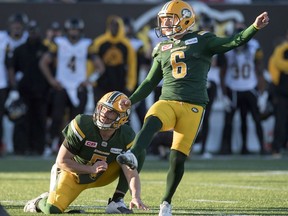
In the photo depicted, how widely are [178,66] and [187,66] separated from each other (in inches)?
2.9

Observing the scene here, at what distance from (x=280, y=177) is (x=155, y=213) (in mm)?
3884

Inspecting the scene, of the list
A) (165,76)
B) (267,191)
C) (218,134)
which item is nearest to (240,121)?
(218,134)

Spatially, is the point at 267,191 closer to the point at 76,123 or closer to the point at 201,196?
the point at 201,196

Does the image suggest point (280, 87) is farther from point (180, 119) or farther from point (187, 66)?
point (180, 119)

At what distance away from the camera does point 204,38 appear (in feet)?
25.1

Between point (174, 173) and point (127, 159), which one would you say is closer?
point (127, 159)

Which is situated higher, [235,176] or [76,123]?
[76,123]

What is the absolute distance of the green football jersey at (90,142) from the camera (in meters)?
7.36

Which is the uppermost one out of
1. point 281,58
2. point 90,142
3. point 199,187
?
point 90,142

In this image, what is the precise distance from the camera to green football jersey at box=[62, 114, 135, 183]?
290 inches

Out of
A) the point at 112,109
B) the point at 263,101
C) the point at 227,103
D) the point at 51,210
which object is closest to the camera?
the point at 112,109

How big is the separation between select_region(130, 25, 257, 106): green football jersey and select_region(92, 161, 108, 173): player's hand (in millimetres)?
626

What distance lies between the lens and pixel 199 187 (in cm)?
968

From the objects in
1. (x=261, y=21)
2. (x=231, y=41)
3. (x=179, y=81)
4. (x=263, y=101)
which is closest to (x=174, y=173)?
(x=179, y=81)
